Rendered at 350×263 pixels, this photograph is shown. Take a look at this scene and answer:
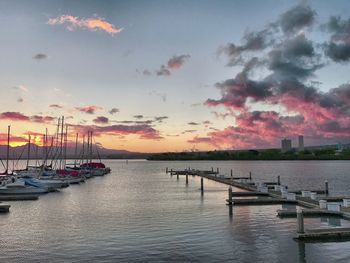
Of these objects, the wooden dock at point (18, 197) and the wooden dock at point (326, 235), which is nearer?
the wooden dock at point (326, 235)

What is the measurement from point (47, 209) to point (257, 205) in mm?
25591

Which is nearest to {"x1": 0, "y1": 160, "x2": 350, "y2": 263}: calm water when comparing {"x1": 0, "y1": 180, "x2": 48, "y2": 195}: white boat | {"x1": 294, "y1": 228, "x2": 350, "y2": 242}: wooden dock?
{"x1": 294, "y1": 228, "x2": 350, "y2": 242}: wooden dock

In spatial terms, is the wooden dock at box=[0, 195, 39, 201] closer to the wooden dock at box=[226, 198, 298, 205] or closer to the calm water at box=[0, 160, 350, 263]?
the calm water at box=[0, 160, 350, 263]

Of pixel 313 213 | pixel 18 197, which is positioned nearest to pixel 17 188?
pixel 18 197

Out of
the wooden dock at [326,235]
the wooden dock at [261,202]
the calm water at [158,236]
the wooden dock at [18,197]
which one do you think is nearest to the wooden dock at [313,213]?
the calm water at [158,236]

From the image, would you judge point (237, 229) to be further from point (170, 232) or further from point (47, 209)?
point (47, 209)

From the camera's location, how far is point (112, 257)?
2459 cm

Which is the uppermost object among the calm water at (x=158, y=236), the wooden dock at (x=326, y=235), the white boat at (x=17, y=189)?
the white boat at (x=17, y=189)

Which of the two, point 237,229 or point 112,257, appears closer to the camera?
point 112,257

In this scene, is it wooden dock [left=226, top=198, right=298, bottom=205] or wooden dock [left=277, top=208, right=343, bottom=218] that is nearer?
wooden dock [left=277, top=208, right=343, bottom=218]

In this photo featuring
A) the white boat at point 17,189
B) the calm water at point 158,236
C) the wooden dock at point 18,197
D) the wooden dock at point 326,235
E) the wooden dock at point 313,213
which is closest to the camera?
the calm water at point 158,236

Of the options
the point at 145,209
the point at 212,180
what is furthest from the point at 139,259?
the point at 212,180

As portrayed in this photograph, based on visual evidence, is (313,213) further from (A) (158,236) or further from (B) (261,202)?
(A) (158,236)

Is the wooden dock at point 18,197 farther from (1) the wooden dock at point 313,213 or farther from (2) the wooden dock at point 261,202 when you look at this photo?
(1) the wooden dock at point 313,213
